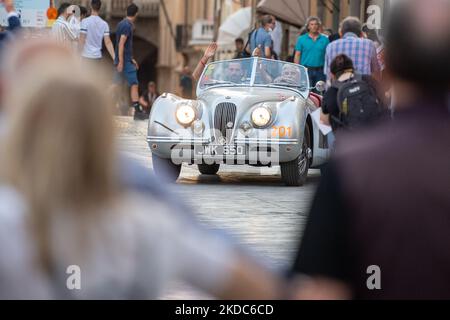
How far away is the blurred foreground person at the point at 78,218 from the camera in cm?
298

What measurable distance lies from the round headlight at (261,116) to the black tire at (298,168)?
45cm

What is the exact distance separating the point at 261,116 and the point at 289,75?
1771 mm

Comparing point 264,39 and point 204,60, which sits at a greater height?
point 204,60

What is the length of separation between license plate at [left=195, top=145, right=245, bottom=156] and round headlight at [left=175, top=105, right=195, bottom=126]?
28cm

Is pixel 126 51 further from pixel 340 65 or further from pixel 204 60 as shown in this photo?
pixel 340 65

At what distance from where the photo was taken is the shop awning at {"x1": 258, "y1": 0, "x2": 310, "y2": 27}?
33.8 m

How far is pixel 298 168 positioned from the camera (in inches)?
579

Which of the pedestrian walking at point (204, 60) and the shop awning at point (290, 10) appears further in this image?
the shop awning at point (290, 10)

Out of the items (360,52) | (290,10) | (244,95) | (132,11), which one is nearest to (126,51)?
(132,11)

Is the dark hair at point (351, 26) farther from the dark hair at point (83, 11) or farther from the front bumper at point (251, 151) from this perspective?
the dark hair at point (83, 11)

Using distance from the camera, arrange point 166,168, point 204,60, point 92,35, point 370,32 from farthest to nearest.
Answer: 1. point 370,32
2. point 92,35
3. point 204,60
4. point 166,168

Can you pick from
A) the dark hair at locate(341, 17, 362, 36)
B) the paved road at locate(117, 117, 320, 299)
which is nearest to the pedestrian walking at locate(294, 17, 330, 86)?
the paved road at locate(117, 117, 320, 299)

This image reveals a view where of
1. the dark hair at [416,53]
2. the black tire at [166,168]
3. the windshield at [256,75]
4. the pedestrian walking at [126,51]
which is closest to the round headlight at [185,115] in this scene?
the black tire at [166,168]

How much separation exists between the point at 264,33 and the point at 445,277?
20.4 m
